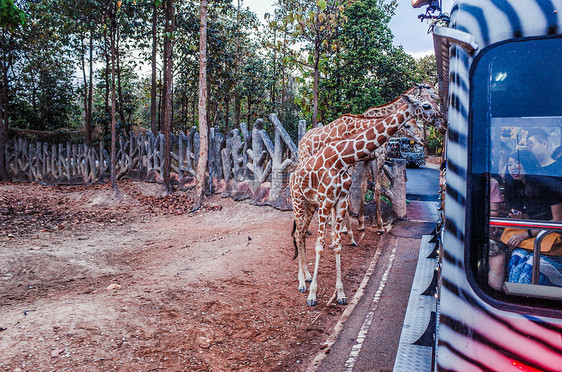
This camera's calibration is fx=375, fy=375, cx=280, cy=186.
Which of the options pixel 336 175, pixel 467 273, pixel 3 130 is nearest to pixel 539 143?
pixel 467 273

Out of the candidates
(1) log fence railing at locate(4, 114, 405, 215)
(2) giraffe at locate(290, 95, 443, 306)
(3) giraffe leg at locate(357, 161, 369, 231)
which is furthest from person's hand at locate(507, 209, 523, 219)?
(1) log fence railing at locate(4, 114, 405, 215)

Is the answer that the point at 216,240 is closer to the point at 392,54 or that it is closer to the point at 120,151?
the point at 120,151

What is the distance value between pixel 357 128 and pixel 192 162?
8.90 m

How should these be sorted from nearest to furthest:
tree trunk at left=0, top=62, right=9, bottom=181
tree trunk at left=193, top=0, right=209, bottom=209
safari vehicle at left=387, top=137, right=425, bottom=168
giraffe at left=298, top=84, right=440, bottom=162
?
giraffe at left=298, top=84, right=440, bottom=162, tree trunk at left=193, top=0, right=209, bottom=209, tree trunk at left=0, top=62, right=9, bottom=181, safari vehicle at left=387, top=137, right=425, bottom=168

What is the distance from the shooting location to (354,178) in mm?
8367

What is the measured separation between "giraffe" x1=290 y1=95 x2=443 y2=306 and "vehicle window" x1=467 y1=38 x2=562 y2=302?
6.81 feet

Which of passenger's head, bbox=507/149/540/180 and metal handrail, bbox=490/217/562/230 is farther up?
passenger's head, bbox=507/149/540/180

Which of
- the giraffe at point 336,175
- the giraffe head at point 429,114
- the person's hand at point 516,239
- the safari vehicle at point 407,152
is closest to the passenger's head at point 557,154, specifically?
the person's hand at point 516,239

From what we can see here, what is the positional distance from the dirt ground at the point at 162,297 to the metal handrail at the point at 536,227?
2043mm

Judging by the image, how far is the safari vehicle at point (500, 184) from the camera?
1.70 metres

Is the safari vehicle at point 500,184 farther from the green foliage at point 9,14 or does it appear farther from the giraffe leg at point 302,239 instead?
the green foliage at point 9,14

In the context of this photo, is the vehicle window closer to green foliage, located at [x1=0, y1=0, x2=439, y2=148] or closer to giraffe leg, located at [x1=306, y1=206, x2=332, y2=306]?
giraffe leg, located at [x1=306, y1=206, x2=332, y2=306]

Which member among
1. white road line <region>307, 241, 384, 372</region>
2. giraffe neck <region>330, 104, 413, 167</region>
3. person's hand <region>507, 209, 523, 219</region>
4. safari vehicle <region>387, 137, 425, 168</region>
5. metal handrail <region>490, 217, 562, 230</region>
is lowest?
white road line <region>307, 241, 384, 372</region>

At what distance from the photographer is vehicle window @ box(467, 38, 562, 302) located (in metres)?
1.73
